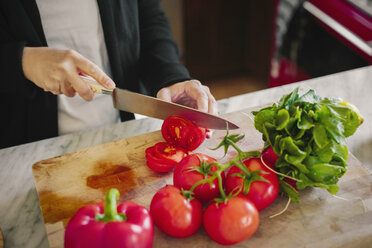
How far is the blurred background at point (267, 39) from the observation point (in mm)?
1985

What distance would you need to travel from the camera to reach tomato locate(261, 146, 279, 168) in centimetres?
86

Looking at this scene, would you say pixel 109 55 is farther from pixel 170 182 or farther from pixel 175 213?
pixel 175 213

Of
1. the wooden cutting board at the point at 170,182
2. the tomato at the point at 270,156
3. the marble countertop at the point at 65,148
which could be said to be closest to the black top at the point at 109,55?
the marble countertop at the point at 65,148

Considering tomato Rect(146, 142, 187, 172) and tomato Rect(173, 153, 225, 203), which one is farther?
tomato Rect(146, 142, 187, 172)

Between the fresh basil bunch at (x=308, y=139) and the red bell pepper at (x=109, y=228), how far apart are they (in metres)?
0.35

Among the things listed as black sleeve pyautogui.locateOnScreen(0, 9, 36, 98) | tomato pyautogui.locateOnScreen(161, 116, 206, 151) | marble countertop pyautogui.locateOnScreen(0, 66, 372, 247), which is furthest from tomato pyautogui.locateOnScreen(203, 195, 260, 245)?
black sleeve pyautogui.locateOnScreen(0, 9, 36, 98)

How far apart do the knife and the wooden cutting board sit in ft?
0.27

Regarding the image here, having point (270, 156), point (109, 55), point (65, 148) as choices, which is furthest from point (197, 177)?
point (109, 55)

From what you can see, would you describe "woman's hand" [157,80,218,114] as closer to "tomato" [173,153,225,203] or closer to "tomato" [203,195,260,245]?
"tomato" [173,153,225,203]

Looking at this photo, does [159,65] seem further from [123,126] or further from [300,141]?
[300,141]

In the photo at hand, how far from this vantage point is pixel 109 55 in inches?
49.9

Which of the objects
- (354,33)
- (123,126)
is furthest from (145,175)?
(354,33)

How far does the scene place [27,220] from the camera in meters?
0.93

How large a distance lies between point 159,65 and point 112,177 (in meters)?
0.52
